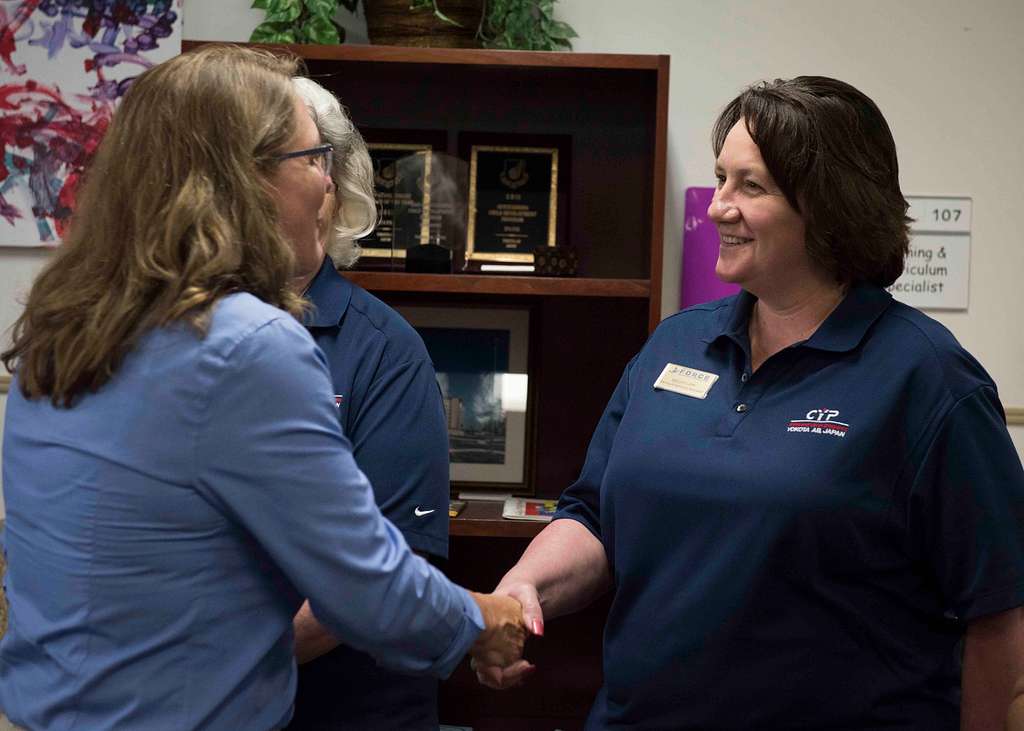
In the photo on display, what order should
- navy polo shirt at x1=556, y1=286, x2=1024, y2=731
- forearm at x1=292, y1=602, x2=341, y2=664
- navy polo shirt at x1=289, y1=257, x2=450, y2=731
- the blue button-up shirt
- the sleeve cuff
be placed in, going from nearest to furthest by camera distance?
the blue button-up shirt → the sleeve cuff → navy polo shirt at x1=556, y1=286, x2=1024, y2=731 → forearm at x1=292, y1=602, x2=341, y2=664 → navy polo shirt at x1=289, y1=257, x2=450, y2=731

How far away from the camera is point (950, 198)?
2826 mm

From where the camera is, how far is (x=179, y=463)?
109cm

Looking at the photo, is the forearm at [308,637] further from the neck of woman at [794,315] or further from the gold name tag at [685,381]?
the neck of woman at [794,315]

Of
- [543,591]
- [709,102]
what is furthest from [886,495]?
[709,102]

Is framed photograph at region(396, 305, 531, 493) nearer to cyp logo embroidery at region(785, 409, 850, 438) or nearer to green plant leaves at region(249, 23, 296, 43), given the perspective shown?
green plant leaves at region(249, 23, 296, 43)

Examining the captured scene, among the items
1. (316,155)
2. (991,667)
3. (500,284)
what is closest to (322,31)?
(500,284)

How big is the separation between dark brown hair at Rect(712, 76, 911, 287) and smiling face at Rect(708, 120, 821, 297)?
0.02m

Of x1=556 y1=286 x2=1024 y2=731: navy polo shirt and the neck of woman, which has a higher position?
A: the neck of woman

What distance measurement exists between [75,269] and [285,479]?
0.31 m

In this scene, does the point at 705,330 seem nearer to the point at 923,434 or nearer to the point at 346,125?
the point at 923,434

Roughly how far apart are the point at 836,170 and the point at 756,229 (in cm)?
14

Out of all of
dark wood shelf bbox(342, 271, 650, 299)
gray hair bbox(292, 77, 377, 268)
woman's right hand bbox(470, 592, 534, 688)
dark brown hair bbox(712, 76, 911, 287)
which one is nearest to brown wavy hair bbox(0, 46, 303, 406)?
woman's right hand bbox(470, 592, 534, 688)

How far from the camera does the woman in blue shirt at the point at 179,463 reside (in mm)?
1089

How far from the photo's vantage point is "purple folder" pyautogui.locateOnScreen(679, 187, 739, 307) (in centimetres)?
278
